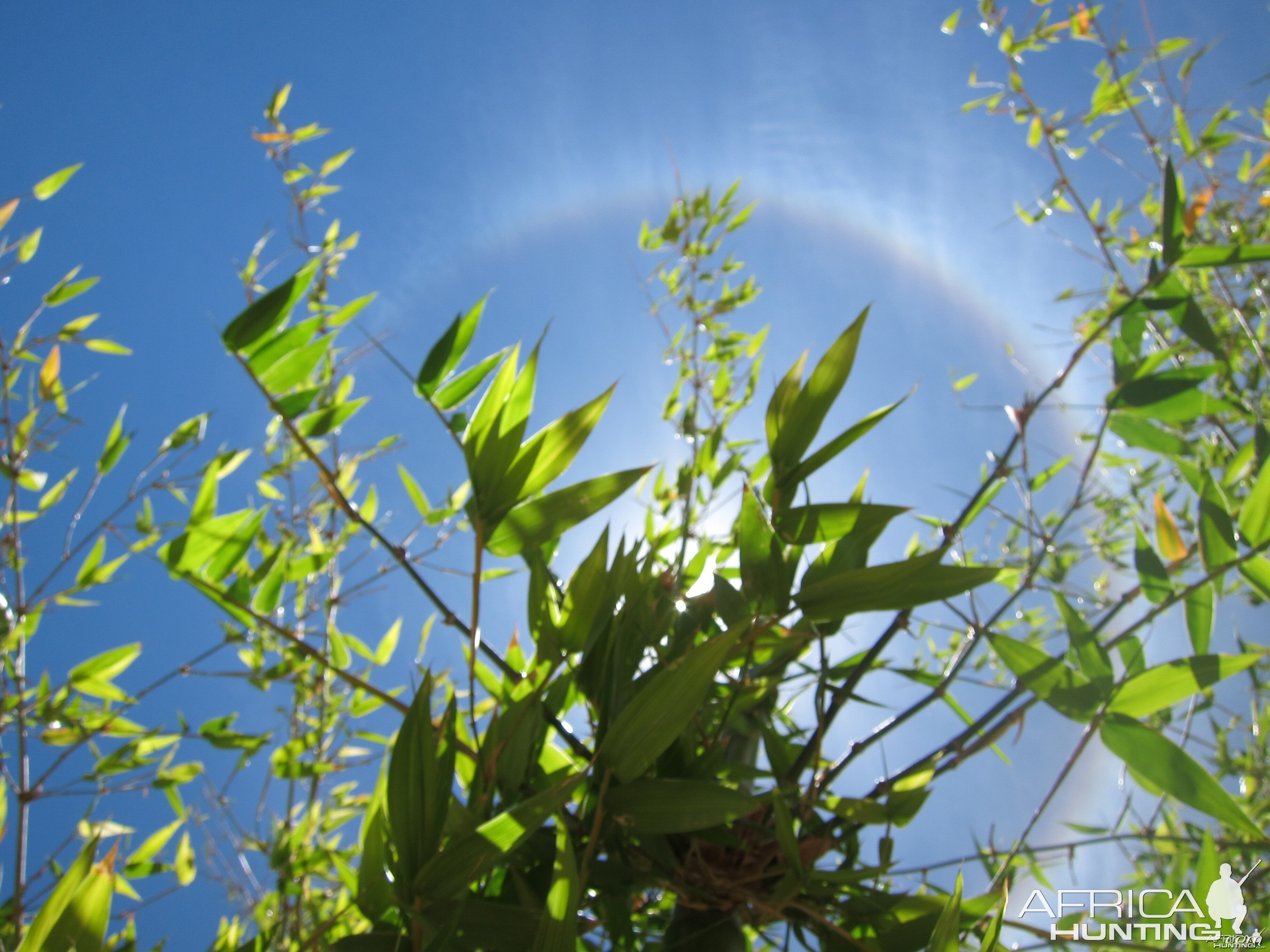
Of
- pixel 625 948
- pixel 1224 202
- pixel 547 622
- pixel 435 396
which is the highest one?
pixel 1224 202

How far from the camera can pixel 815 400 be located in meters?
0.30

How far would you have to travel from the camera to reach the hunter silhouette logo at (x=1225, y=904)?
275 millimetres

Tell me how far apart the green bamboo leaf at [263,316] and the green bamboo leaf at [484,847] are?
24 centimetres

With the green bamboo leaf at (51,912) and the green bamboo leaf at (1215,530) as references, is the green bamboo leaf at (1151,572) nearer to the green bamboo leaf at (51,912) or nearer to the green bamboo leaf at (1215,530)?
the green bamboo leaf at (1215,530)

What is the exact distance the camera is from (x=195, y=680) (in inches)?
91.9

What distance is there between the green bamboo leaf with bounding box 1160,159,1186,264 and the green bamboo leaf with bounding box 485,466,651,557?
0.38 m

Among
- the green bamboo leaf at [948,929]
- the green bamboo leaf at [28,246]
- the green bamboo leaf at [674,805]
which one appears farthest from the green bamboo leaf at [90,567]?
the green bamboo leaf at [948,929]

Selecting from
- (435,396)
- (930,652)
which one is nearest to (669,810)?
(435,396)

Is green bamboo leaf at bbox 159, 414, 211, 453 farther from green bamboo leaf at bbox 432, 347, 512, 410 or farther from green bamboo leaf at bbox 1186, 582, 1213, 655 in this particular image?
green bamboo leaf at bbox 1186, 582, 1213, 655

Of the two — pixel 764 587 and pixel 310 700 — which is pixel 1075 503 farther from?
pixel 310 700

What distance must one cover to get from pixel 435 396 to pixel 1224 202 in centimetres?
128

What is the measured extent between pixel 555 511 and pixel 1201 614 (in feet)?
1.13

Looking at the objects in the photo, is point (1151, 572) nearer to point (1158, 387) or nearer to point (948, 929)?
point (1158, 387)

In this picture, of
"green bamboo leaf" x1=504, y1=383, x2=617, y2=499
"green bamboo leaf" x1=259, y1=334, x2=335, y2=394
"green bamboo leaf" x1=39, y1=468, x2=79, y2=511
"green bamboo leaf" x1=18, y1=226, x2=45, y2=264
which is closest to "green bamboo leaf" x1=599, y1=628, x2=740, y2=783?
"green bamboo leaf" x1=504, y1=383, x2=617, y2=499
